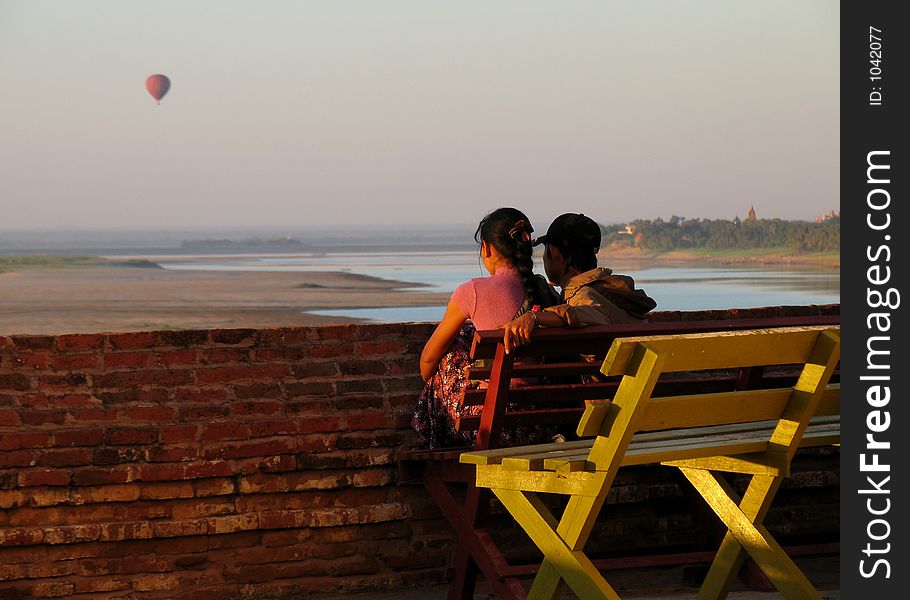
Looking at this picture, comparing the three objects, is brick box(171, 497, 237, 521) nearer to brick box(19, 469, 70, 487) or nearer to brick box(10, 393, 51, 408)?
brick box(19, 469, 70, 487)

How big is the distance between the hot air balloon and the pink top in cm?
7591

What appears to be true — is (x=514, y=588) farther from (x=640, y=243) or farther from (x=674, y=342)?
(x=640, y=243)

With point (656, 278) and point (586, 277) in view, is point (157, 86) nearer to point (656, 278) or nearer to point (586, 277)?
point (656, 278)

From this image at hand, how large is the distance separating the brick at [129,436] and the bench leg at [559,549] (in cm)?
160

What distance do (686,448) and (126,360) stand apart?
7.36 ft

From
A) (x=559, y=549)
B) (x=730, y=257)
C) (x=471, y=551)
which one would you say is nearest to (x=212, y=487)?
(x=471, y=551)

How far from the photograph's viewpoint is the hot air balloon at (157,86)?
78562 mm

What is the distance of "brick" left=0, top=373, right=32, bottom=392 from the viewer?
5137 millimetres

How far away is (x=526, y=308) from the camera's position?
4.74 meters

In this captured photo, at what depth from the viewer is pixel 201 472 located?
5016 mm

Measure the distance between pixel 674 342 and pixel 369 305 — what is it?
40567mm

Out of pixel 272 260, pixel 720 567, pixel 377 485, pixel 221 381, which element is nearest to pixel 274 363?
pixel 221 381
